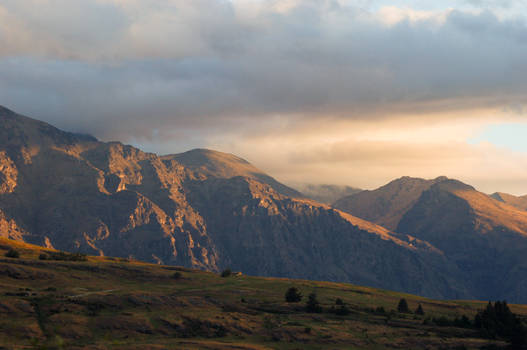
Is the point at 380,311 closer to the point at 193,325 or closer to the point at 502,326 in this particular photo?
the point at 502,326

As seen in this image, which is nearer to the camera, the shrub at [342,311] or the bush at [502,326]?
the bush at [502,326]

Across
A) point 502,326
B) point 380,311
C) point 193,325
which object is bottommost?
point 193,325

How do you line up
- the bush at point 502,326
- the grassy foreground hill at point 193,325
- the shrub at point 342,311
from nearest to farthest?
the grassy foreground hill at point 193,325
the bush at point 502,326
the shrub at point 342,311

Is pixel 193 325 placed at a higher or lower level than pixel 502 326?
lower

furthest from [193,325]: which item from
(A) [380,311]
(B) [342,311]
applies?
(A) [380,311]

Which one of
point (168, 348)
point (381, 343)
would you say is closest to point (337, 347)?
point (381, 343)

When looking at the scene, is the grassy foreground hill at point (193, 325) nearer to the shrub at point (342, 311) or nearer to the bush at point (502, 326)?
the shrub at point (342, 311)

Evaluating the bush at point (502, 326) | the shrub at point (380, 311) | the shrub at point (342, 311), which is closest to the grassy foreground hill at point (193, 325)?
the shrub at point (342, 311)

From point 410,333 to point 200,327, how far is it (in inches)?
1860

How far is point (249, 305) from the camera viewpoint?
16250cm

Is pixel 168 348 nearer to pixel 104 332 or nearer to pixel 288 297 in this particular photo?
pixel 104 332

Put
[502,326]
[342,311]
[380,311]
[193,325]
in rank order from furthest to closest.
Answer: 1. [380,311]
2. [342,311]
3. [502,326]
4. [193,325]

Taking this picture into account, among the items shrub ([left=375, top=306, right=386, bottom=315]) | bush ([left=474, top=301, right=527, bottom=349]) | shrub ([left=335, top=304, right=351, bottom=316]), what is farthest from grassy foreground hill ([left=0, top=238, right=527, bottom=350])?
bush ([left=474, top=301, right=527, bottom=349])

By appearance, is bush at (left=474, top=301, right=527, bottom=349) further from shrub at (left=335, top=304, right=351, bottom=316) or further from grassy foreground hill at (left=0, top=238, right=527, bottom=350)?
shrub at (left=335, top=304, right=351, bottom=316)
